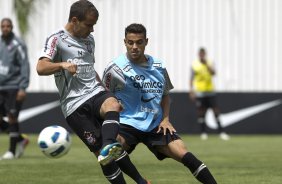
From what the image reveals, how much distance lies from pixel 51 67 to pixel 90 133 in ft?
2.40

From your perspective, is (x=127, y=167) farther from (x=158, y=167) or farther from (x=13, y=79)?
(x=13, y=79)

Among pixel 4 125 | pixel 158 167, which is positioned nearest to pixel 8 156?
pixel 4 125

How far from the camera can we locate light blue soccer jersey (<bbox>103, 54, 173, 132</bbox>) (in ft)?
28.7

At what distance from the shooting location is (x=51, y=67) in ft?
26.6

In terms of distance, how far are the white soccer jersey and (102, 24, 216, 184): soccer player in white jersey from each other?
0.32m

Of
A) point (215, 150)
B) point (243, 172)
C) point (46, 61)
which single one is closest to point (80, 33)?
point (46, 61)

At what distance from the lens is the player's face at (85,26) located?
8.37 meters

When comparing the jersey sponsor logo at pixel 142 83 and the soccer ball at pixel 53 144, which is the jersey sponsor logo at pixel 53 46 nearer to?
the jersey sponsor logo at pixel 142 83

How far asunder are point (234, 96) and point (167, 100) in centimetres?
A: 1432

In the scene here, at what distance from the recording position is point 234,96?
23172mm

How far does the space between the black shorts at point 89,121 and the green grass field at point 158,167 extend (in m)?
1.90

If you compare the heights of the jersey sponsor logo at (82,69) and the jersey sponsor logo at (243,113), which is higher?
the jersey sponsor logo at (82,69)

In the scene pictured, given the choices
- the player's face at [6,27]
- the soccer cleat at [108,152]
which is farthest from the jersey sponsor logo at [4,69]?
the soccer cleat at [108,152]

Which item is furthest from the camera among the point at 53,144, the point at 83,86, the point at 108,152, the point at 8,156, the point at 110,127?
the point at 8,156
